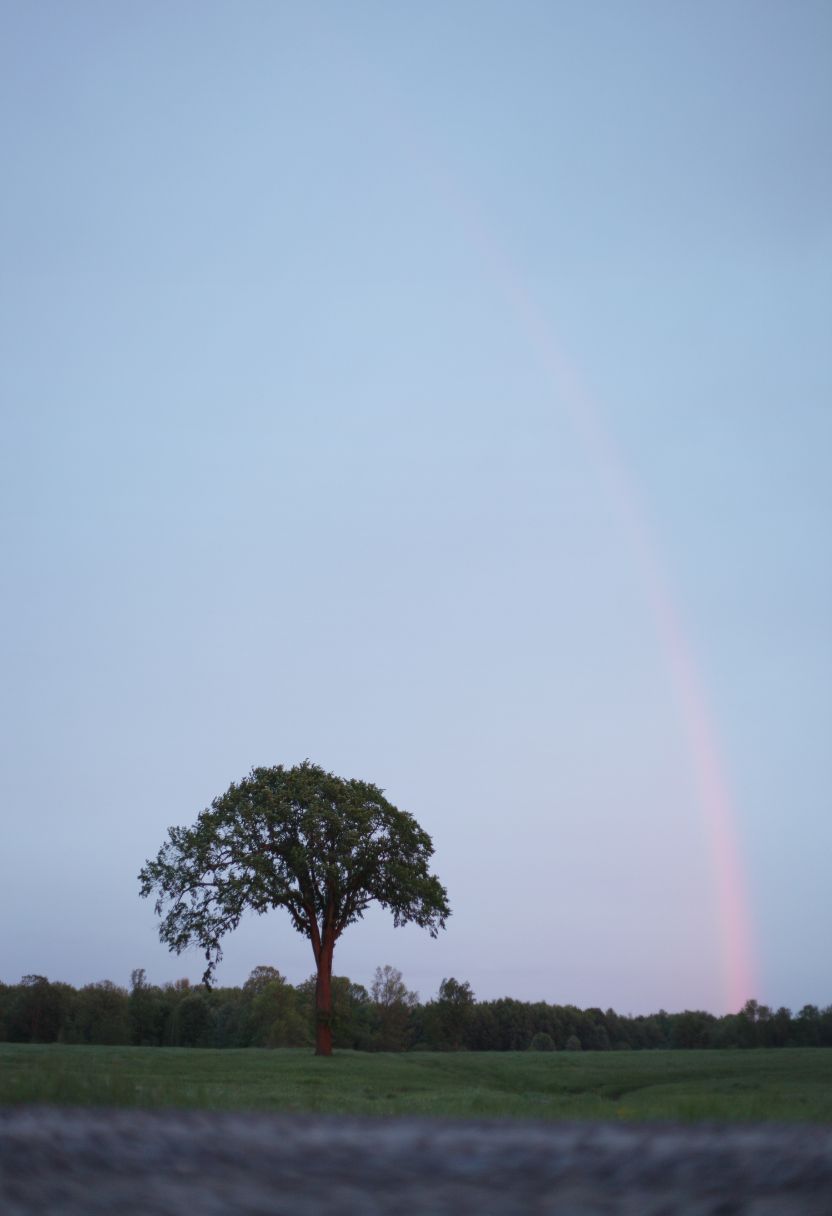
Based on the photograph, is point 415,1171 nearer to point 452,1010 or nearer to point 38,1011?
point 452,1010

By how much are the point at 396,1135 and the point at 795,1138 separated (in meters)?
2.24

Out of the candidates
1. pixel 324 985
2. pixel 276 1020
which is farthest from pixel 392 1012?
pixel 324 985

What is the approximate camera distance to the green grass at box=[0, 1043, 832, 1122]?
30.3ft

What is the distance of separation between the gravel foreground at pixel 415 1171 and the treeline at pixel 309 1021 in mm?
60198

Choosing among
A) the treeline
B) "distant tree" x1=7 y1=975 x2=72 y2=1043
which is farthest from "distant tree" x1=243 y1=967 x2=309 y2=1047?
"distant tree" x1=7 y1=975 x2=72 y2=1043

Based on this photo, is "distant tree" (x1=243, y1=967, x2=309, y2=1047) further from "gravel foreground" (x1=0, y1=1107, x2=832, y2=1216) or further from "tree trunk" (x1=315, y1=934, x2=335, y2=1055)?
"gravel foreground" (x1=0, y1=1107, x2=832, y2=1216)

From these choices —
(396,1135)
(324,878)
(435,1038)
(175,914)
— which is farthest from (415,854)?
(435,1038)

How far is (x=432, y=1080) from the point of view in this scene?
30344mm

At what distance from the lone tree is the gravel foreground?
32937mm

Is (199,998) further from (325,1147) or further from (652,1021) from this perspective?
(325,1147)

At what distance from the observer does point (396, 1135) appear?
5.85 m

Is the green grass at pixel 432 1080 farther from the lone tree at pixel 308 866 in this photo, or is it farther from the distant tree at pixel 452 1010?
the distant tree at pixel 452 1010

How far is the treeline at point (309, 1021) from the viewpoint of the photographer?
8094cm

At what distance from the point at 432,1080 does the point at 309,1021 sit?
60.5 m
